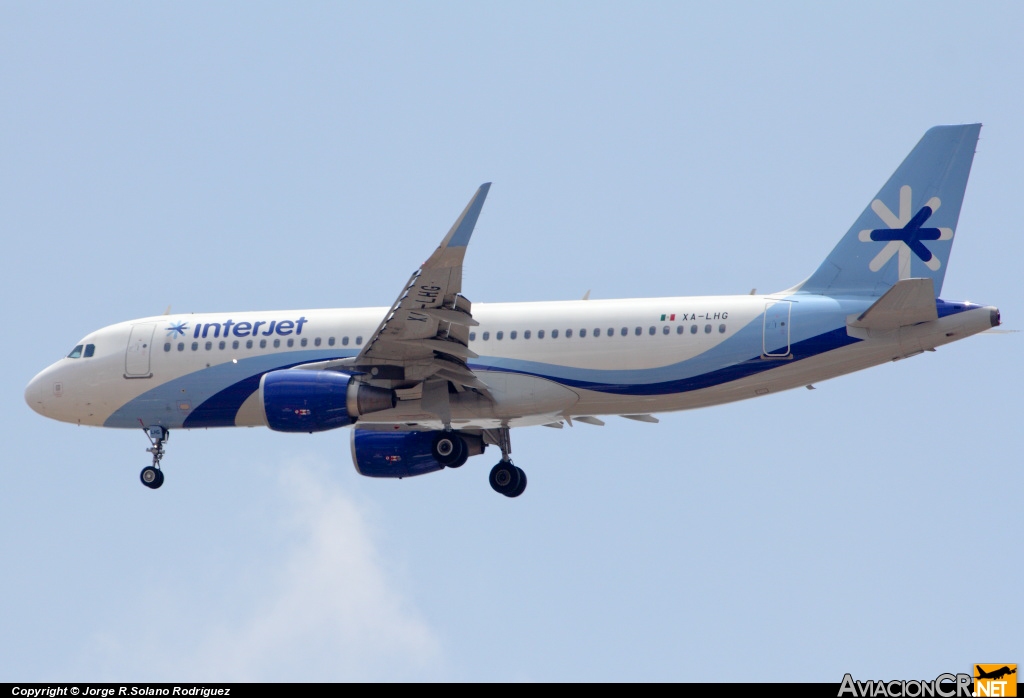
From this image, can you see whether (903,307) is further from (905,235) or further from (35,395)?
(35,395)

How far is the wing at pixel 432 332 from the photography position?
28297 millimetres

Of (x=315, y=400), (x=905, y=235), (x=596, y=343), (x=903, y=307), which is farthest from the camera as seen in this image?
(x=596, y=343)

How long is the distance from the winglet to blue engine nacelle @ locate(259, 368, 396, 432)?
171 inches

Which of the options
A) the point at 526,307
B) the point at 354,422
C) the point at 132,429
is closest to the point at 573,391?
the point at 526,307

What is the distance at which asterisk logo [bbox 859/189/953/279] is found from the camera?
3064 centimetres

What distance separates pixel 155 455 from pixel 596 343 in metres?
11.0

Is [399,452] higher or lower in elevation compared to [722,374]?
higher

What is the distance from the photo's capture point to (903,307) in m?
29.0

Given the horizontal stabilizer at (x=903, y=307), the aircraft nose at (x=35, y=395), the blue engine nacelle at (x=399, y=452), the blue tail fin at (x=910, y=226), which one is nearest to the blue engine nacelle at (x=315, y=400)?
the blue engine nacelle at (x=399, y=452)

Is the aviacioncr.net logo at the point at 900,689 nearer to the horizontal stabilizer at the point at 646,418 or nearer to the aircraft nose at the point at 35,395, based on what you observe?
the horizontal stabilizer at the point at 646,418

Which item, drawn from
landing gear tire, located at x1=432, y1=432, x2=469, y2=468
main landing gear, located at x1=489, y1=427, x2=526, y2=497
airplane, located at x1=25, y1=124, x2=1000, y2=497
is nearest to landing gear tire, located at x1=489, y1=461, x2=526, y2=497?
main landing gear, located at x1=489, y1=427, x2=526, y2=497

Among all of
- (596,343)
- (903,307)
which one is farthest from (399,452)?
(903,307)

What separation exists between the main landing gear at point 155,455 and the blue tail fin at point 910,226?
1493 centimetres

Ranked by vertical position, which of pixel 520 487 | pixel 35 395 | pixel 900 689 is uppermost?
pixel 35 395
